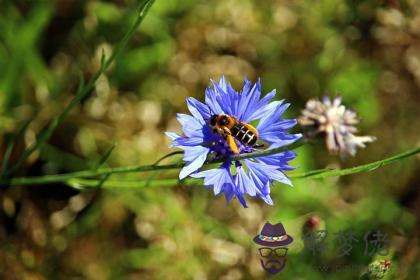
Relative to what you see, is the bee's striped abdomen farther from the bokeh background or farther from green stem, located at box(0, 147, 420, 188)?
the bokeh background

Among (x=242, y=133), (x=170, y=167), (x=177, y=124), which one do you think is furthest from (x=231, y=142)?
(x=177, y=124)

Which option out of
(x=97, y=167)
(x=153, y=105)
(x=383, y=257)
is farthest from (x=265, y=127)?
(x=153, y=105)

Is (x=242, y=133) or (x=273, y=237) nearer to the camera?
(x=242, y=133)

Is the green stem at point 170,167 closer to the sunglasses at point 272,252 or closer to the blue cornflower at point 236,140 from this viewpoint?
the blue cornflower at point 236,140

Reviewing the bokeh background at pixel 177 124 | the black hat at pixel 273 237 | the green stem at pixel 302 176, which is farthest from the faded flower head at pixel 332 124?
the black hat at pixel 273 237

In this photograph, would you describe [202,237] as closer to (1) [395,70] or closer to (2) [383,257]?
(2) [383,257]

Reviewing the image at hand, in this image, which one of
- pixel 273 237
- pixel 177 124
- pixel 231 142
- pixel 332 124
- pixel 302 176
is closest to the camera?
pixel 332 124

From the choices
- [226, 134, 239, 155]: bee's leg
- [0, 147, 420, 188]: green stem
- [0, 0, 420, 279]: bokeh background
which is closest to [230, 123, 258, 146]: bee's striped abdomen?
[226, 134, 239, 155]: bee's leg

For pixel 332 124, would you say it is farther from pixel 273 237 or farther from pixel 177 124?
pixel 177 124
